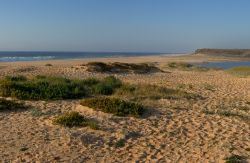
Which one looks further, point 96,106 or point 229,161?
point 96,106

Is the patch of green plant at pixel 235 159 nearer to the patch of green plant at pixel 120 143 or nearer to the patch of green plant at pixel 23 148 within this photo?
the patch of green plant at pixel 120 143

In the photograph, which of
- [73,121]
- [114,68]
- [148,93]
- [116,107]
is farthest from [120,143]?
[114,68]

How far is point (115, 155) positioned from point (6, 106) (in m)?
4.83

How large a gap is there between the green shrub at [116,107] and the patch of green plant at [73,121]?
1116 mm

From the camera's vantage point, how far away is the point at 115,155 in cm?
844

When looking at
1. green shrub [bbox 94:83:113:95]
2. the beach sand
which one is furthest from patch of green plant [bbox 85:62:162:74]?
the beach sand

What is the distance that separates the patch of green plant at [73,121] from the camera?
10.4m

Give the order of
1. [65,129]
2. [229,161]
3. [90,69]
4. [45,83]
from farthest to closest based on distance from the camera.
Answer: [90,69] → [45,83] → [65,129] → [229,161]

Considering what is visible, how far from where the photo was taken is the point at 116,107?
39.1ft

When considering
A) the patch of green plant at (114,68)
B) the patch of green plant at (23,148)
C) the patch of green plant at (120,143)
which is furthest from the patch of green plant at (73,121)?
the patch of green plant at (114,68)

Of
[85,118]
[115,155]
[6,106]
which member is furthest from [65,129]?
[6,106]

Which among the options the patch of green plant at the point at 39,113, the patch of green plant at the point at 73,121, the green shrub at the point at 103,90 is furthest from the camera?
the green shrub at the point at 103,90

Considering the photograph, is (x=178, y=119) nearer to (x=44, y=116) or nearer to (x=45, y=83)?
(x=44, y=116)

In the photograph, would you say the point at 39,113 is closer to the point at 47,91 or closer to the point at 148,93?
the point at 47,91
